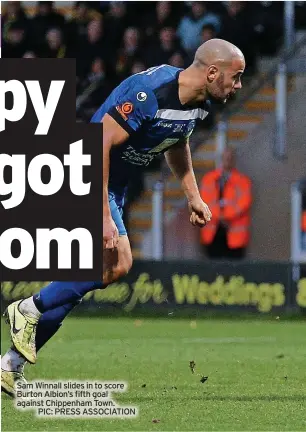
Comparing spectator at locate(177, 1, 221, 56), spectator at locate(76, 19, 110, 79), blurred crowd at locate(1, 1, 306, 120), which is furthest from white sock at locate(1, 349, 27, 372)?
spectator at locate(76, 19, 110, 79)

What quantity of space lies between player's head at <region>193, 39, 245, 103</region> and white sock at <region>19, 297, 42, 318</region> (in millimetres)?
1685

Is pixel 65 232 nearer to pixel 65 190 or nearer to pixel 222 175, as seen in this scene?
pixel 65 190

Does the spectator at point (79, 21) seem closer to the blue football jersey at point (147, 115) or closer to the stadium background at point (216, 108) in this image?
the stadium background at point (216, 108)

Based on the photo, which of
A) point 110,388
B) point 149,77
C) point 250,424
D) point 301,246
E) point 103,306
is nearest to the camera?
point 250,424

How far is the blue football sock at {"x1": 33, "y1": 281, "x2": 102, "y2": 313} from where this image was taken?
802 centimetres

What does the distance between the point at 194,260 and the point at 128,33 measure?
3830mm

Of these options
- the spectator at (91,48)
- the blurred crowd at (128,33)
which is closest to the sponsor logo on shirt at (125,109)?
the blurred crowd at (128,33)

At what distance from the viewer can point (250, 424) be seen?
692 centimetres

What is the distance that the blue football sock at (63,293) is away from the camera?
Answer: 316 inches

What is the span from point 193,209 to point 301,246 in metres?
9.67

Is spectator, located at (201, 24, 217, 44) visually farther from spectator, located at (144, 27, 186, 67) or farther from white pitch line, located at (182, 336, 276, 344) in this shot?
white pitch line, located at (182, 336, 276, 344)

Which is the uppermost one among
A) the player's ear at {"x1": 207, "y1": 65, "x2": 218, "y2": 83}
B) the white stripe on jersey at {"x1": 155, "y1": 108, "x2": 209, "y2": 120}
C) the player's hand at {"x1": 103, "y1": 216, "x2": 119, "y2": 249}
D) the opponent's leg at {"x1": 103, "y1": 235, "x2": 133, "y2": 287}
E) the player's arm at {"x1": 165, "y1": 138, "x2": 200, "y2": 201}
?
the player's ear at {"x1": 207, "y1": 65, "x2": 218, "y2": 83}

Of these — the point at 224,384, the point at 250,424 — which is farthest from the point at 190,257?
the point at 250,424

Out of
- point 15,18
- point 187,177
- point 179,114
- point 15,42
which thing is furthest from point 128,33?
point 179,114
